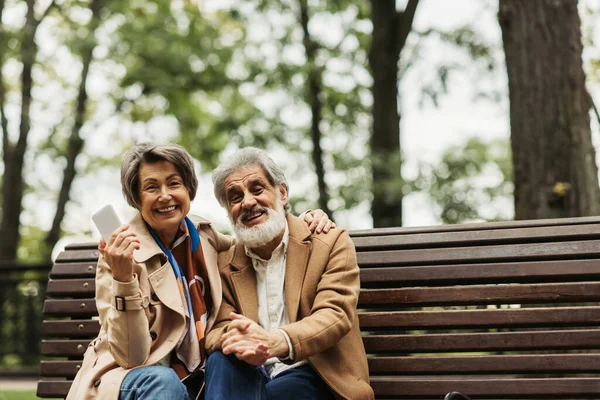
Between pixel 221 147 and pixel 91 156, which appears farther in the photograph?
pixel 91 156

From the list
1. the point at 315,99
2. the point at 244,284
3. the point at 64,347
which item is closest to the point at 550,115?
the point at 244,284

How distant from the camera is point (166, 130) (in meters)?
19.2

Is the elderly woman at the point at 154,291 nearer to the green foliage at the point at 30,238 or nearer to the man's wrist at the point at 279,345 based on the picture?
the man's wrist at the point at 279,345

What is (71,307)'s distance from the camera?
466 cm

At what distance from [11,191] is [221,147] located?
167 inches

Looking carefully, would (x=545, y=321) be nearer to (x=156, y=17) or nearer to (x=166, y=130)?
(x=156, y=17)

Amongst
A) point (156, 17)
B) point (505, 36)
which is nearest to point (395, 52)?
point (505, 36)

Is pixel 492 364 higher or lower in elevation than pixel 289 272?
lower

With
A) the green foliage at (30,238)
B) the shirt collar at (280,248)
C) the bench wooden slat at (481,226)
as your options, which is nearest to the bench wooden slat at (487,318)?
the bench wooden slat at (481,226)

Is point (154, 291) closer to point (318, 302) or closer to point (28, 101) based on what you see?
point (318, 302)

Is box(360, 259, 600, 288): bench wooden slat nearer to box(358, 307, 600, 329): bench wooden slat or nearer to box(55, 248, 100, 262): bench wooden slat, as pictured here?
box(358, 307, 600, 329): bench wooden slat

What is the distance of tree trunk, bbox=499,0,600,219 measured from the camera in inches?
214

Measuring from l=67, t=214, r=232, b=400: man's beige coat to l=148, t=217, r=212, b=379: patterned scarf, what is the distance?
0.05 meters

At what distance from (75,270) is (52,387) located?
644 millimetres
